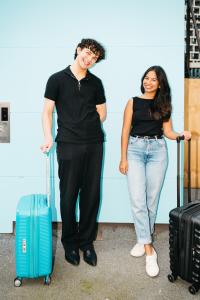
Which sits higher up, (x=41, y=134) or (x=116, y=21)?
(x=116, y=21)

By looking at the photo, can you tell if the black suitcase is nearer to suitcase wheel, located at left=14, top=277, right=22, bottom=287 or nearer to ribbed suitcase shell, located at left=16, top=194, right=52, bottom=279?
ribbed suitcase shell, located at left=16, top=194, right=52, bottom=279

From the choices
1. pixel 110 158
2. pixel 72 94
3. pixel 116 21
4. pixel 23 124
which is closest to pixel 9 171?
pixel 23 124

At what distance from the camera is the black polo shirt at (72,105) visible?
8.26 ft

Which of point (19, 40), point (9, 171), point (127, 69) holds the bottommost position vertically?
point (9, 171)

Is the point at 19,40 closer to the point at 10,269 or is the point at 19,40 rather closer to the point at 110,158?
the point at 110,158

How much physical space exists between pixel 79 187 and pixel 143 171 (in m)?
0.53

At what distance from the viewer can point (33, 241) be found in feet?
7.59

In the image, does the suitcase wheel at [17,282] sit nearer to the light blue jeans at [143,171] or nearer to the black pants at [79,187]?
the black pants at [79,187]

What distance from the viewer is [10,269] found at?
2.62m

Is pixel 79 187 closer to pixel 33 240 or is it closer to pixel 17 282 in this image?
pixel 33 240

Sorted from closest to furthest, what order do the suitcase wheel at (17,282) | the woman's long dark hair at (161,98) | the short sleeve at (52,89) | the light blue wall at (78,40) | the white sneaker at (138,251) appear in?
the suitcase wheel at (17,282)
the short sleeve at (52,89)
the woman's long dark hair at (161,98)
the white sneaker at (138,251)
the light blue wall at (78,40)

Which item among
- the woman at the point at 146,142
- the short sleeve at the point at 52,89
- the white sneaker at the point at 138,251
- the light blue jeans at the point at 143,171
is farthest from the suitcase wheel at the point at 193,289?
the short sleeve at the point at 52,89

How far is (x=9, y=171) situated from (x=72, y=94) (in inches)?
46.5

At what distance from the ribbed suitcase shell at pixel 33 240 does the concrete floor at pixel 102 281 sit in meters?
0.13
